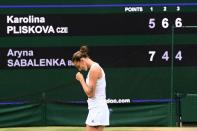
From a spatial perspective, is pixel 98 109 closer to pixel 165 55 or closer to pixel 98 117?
pixel 98 117

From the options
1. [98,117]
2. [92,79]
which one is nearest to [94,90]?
[92,79]

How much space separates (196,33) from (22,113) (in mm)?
3470

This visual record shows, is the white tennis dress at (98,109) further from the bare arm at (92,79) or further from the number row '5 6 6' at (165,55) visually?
the number row '5 6 6' at (165,55)

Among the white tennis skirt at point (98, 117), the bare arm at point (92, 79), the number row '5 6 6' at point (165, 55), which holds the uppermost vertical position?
the number row '5 6 6' at point (165, 55)

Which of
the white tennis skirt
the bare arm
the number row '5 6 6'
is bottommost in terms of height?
the white tennis skirt

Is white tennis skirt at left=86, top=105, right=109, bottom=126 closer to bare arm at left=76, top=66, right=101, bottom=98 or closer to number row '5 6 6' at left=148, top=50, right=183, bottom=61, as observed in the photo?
bare arm at left=76, top=66, right=101, bottom=98

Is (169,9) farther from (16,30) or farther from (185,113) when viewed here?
(16,30)

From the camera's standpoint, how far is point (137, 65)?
475 inches
